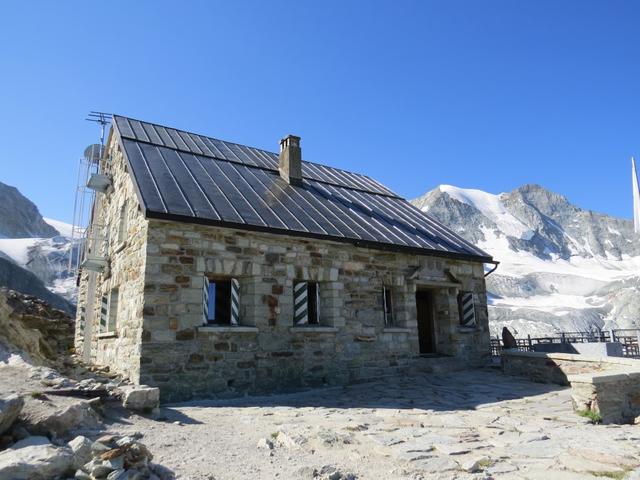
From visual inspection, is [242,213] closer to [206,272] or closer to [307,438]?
[206,272]

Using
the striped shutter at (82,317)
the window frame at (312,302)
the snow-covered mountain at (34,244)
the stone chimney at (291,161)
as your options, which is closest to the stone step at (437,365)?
the window frame at (312,302)

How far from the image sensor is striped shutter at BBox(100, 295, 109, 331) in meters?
11.1

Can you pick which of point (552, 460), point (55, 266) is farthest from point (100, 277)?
point (55, 266)

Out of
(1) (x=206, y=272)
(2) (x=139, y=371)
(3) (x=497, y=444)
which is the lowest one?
(3) (x=497, y=444)

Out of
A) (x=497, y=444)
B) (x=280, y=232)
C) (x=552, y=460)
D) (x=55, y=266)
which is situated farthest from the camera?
(x=55, y=266)

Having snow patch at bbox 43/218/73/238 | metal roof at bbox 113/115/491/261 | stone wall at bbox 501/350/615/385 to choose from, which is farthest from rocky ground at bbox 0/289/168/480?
snow patch at bbox 43/218/73/238

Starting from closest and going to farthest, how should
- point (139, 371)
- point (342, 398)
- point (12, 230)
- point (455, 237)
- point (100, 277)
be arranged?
point (139, 371) < point (342, 398) < point (100, 277) < point (455, 237) < point (12, 230)

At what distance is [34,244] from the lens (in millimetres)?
52938

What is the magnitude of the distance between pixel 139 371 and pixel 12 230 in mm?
75220

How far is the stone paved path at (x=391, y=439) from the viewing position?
438cm

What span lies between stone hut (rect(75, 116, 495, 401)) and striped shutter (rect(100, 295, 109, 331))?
0.28ft

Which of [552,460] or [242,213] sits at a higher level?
[242,213]

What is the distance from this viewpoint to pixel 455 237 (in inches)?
570

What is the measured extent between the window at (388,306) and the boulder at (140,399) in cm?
672
